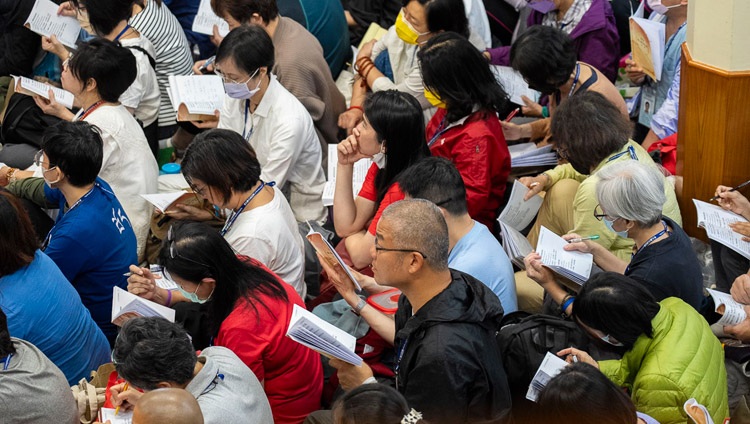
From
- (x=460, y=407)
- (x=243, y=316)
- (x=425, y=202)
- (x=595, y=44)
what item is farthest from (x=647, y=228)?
(x=595, y=44)

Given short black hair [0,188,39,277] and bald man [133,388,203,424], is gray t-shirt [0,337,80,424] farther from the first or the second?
bald man [133,388,203,424]

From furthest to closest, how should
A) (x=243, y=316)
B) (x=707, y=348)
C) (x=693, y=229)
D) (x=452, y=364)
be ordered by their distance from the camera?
(x=693, y=229) → (x=243, y=316) → (x=707, y=348) → (x=452, y=364)

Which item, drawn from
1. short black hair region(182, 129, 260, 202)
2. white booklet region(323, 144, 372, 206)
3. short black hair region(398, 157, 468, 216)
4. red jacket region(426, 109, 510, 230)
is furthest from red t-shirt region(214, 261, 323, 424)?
red jacket region(426, 109, 510, 230)

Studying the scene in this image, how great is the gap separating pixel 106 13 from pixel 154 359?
3.17 m

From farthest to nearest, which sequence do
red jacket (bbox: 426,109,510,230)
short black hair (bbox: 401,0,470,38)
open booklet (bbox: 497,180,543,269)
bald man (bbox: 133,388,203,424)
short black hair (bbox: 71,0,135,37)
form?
short black hair (bbox: 71,0,135,37) < short black hair (bbox: 401,0,470,38) < red jacket (bbox: 426,109,510,230) < open booklet (bbox: 497,180,543,269) < bald man (bbox: 133,388,203,424)

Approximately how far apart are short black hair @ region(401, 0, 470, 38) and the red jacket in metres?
0.89

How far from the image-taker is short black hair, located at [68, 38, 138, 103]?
504 cm

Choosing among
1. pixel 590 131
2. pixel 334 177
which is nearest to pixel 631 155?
pixel 590 131

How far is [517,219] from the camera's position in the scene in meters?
4.65

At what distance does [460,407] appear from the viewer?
3.05m

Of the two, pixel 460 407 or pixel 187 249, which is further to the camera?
pixel 187 249

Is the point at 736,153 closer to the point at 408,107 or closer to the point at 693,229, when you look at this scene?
the point at 693,229

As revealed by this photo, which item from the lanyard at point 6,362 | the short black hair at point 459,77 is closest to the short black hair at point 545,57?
the short black hair at point 459,77

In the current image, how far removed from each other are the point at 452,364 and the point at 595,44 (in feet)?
10.3
